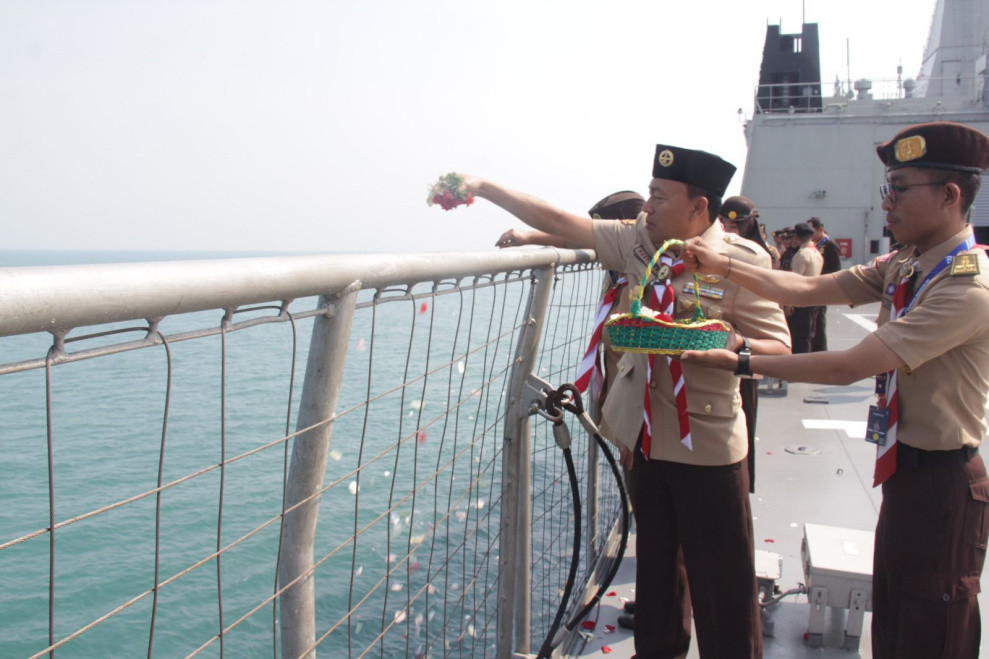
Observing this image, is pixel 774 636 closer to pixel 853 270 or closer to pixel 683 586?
pixel 683 586

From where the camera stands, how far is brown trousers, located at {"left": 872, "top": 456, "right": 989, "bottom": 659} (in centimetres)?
217

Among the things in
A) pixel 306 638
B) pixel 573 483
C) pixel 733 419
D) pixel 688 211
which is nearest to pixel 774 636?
pixel 733 419

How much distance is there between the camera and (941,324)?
80.3 inches

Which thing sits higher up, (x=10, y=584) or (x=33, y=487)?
(x=33, y=487)

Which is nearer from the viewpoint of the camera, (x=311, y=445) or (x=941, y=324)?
(x=311, y=445)

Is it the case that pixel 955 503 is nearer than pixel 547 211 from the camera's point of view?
Yes

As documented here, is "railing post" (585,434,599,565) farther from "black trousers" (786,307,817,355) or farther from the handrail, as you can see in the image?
"black trousers" (786,307,817,355)

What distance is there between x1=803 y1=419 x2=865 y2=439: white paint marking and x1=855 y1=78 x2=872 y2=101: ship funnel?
590 inches

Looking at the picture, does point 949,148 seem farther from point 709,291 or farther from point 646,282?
point 646,282

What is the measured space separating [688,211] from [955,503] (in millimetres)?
1118

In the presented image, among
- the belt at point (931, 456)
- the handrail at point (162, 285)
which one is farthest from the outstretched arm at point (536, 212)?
the handrail at point (162, 285)

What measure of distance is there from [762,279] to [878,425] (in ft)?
1.79

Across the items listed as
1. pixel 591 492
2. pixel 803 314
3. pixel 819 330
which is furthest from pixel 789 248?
pixel 591 492

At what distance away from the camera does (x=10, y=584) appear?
14.8 ft
